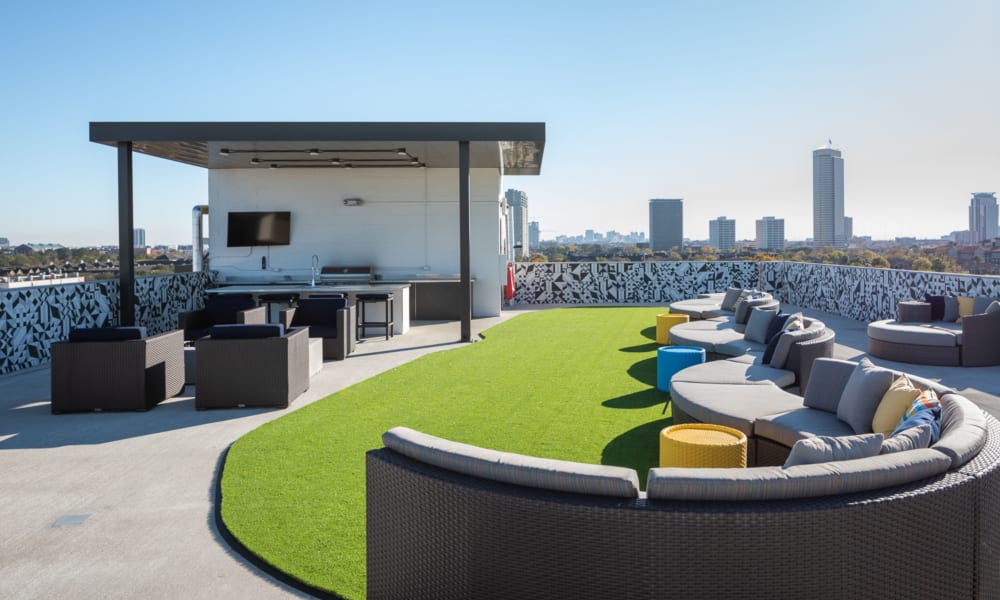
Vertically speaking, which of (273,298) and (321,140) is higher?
(321,140)

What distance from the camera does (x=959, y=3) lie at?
11.6 m

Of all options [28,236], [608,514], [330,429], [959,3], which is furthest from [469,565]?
[28,236]

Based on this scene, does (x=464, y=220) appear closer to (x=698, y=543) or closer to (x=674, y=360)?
(x=674, y=360)

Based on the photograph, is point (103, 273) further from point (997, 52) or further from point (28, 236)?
point (28, 236)

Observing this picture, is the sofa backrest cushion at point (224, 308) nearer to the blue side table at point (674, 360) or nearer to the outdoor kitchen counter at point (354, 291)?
the outdoor kitchen counter at point (354, 291)

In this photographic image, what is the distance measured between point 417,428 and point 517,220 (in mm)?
19645

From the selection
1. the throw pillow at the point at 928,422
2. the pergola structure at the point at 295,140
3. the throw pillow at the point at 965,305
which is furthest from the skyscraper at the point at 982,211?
the throw pillow at the point at 928,422

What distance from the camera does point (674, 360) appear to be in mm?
7156

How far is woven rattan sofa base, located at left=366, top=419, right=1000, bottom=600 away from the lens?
222 cm

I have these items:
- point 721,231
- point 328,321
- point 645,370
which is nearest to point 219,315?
point 328,321

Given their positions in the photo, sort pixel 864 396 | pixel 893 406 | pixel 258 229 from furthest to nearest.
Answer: pixel 258 229, pixel 864 396, pixel 893 406

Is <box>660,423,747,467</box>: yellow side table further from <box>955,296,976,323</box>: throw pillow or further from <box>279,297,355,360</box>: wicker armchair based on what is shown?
<box>955,296,976,323</box>: throw pillow

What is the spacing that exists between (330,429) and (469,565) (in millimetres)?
3572

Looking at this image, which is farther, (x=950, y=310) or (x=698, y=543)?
(x=950, y=310)
